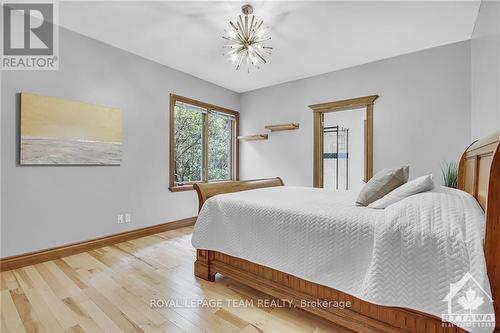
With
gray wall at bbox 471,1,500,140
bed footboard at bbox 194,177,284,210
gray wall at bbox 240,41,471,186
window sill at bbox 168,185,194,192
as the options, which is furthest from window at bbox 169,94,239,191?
gray wall at bbox 471,1,500,140

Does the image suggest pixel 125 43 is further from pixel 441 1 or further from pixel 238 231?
pixel 441 1

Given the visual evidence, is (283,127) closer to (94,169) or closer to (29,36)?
(94,169)

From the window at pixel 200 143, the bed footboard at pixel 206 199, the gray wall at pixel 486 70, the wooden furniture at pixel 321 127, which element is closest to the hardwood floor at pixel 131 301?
the bed footboard at pixel 206 199

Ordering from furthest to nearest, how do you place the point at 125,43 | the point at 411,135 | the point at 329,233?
the point at 411,135 < the point at 125,43 < the point at 329,233

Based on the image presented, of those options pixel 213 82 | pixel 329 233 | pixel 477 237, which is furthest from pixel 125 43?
pixel 477 237

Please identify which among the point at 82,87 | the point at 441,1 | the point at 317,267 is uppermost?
the point at 441,1

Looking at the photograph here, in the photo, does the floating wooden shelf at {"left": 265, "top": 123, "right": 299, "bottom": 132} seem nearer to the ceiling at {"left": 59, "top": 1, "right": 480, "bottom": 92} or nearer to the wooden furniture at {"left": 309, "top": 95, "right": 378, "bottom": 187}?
the wooden furniture at {"left": 309, "top": 95, "right": 378, "bottom": 187}

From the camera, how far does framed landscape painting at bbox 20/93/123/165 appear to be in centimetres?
248

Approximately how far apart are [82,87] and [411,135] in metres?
4.44

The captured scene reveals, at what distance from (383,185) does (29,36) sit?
12.5 feet

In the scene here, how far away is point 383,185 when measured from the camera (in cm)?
173

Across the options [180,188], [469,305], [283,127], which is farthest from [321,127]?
[469,305]

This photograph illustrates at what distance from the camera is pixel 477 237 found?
100 cm

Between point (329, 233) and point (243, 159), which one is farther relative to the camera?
point (243, 159)
